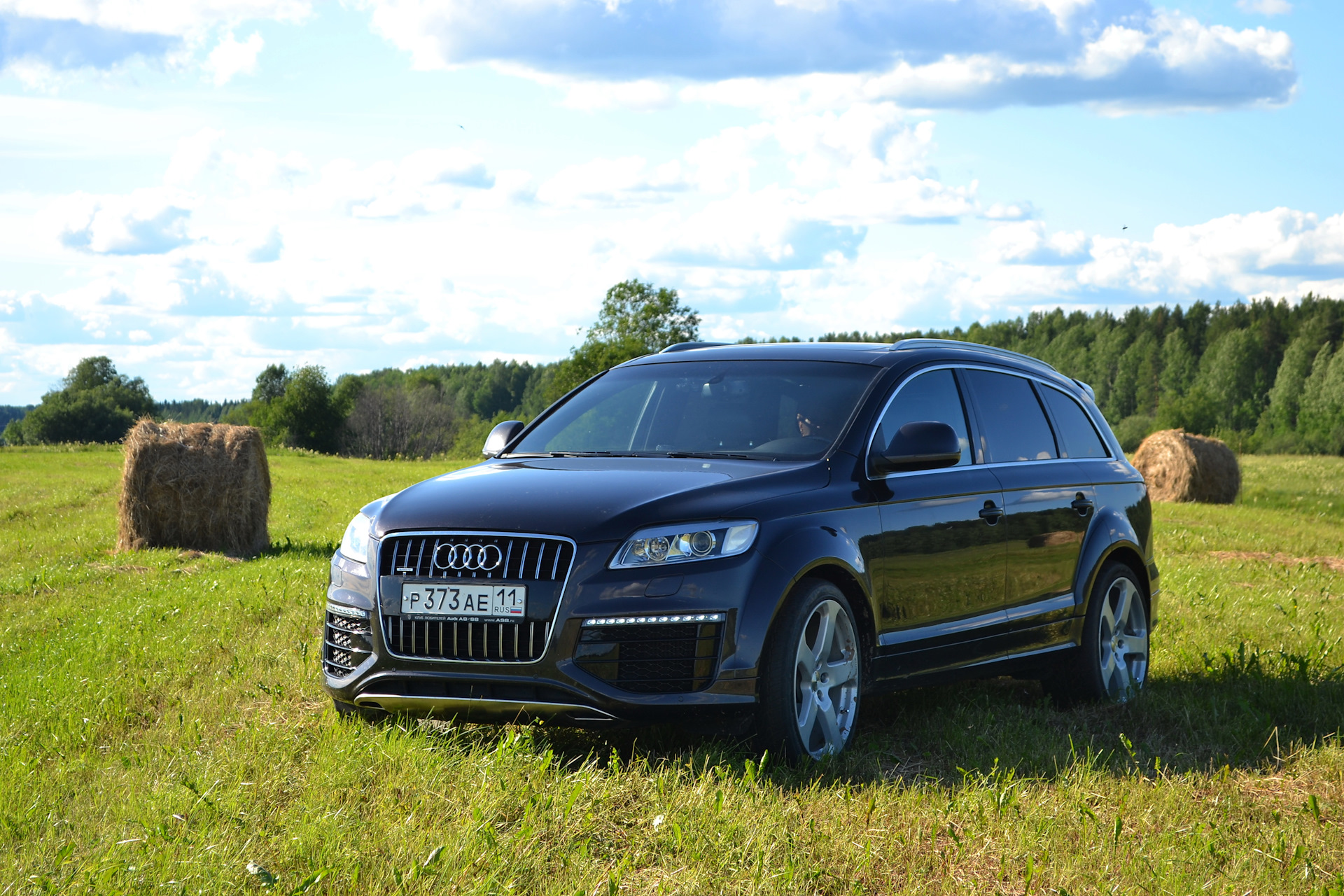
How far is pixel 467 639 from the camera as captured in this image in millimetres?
5172

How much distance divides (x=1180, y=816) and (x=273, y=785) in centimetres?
336

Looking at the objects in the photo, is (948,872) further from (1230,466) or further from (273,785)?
(1230,466)

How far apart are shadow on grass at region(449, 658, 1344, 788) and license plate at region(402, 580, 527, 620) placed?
0.54 meters

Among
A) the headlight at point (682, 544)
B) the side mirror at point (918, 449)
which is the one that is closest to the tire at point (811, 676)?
the headlight at point (682, 544)

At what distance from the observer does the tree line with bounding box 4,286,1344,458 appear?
95312 millimetres

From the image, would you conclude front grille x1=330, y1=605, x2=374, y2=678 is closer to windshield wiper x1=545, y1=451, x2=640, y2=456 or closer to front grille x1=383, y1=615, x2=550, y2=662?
front grille x1=383, y1=615, x2=550, y2=662

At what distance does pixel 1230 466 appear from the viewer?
29.1 metres

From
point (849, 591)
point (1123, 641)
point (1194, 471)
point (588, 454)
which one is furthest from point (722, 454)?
point (1194, 471)

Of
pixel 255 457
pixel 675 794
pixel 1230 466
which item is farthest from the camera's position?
pixel 1230 466

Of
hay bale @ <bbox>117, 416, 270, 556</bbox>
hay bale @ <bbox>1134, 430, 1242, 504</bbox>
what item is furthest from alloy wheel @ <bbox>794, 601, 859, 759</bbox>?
hay bale @ <bbox>1134, 430, 1242, 504</bbox>

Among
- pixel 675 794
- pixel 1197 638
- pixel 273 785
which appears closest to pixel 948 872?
pixel 675 794

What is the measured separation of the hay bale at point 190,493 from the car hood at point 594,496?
10581mm

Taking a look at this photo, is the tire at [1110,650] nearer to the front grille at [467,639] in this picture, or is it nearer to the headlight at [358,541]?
the front grille at [467,639]

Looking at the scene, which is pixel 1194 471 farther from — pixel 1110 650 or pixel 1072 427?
pixel 1110 650
